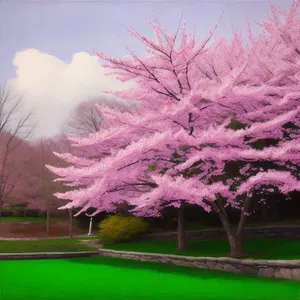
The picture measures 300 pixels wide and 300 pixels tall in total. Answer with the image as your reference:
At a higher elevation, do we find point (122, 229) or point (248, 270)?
point (122, 229)

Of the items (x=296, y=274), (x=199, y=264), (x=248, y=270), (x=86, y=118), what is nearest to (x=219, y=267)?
(x=199, y=264)

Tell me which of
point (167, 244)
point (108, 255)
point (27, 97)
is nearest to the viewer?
point (27, 97)

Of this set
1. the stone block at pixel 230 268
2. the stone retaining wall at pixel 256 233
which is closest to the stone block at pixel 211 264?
the stone block at pixel 230 268

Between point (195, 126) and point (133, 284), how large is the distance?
3954mm

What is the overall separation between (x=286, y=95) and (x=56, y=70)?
5270 millimetres

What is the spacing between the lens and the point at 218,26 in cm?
913

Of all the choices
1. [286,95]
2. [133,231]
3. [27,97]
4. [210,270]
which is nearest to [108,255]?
[133,231]

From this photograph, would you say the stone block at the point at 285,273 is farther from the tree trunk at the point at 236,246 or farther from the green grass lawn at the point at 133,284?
the tree trunk at the point at 236,246

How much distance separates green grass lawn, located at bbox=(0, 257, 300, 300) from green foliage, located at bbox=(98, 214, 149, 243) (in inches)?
159

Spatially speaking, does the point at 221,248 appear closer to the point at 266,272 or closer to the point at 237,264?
the point at 237,264

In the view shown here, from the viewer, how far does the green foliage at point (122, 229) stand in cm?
1475

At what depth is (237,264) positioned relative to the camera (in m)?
9.19

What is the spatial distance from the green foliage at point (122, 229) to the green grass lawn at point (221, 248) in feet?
0.91

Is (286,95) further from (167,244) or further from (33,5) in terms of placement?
(167,244)
